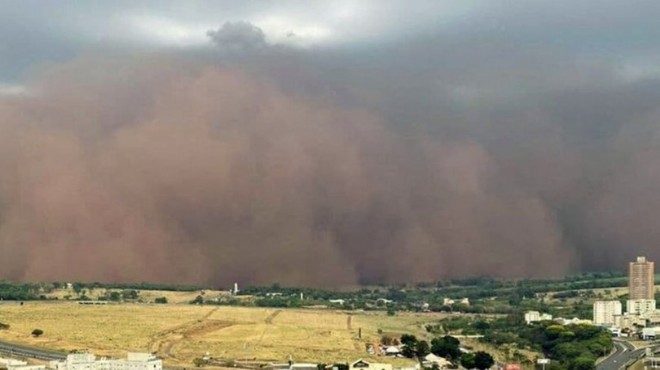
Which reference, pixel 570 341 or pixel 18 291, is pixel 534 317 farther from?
pixel 18 291

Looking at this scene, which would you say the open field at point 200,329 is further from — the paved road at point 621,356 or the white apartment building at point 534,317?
the paved road at point 621,356

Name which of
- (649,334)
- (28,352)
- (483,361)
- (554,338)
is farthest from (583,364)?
(28,352)

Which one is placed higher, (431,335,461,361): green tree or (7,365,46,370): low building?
(431,335,461,361): green tree

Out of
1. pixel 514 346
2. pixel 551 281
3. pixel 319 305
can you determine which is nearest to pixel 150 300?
pixel 319 305

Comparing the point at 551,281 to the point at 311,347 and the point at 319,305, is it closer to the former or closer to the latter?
the point at 319,305

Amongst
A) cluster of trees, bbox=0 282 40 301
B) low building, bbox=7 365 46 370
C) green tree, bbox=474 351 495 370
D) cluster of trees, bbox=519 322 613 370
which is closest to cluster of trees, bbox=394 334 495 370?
green tree, bbox=474 351 495 370

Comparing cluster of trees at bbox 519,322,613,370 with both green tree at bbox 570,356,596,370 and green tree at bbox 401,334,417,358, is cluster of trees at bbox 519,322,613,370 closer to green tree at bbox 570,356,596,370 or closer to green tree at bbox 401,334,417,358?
green tree at bbox 570,356,596,370
